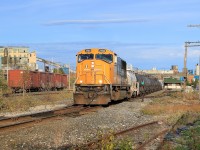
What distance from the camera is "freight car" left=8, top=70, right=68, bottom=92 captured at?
1871 inches

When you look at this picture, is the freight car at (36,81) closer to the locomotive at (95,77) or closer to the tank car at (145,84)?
the tank car at (145,84)

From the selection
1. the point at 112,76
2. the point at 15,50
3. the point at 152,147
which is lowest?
the point at 152,147

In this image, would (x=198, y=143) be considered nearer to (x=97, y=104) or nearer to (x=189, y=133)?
(x=189, y=133)

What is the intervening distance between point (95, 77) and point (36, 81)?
28.9m

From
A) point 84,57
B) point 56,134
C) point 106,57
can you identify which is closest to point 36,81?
point 84,57

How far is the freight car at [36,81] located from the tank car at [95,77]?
673 inches

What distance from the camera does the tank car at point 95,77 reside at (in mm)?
23516

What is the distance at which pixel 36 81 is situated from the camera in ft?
170

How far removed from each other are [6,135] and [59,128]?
219 cm

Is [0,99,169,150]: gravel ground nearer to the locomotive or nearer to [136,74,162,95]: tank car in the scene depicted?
the locomotive

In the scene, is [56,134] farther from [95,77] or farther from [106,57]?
[106,57]

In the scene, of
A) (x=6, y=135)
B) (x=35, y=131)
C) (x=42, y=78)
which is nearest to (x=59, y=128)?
(x=35, y=131)

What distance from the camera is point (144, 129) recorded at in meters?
14.0

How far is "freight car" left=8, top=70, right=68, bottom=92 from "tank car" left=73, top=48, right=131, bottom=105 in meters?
17.1
